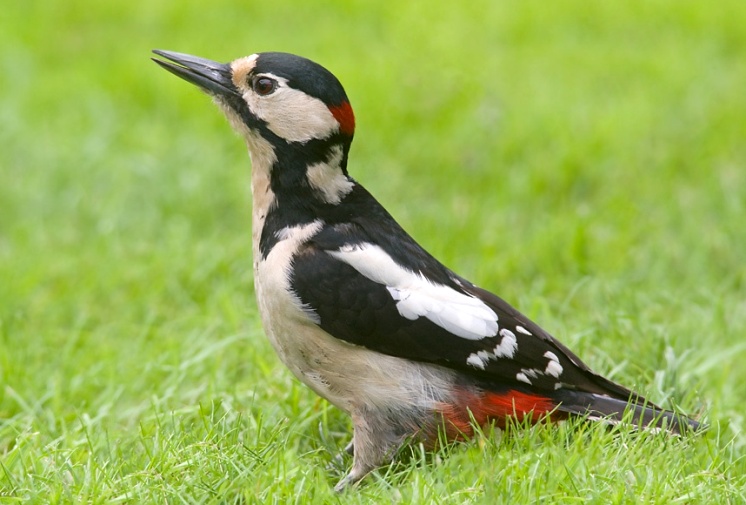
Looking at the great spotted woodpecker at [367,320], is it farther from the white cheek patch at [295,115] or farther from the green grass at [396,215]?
the green grass at [396,215]

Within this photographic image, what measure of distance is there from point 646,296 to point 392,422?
7.29ft

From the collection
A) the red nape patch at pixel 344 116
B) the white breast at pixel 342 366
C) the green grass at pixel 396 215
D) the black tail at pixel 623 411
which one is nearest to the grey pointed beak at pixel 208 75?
the red nape patch at pixel 344 116

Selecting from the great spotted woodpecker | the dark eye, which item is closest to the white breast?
the great spotted woodpecker

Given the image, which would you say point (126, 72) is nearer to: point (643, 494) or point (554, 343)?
point (554, 343)

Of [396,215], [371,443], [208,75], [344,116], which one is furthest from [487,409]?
[396,215]

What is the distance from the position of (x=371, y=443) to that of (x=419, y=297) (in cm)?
52

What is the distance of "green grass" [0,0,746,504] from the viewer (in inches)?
140

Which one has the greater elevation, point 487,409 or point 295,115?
point 295,115

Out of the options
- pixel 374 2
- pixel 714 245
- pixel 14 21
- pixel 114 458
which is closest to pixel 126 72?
pixel 14 21

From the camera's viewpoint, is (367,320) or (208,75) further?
(208,75)

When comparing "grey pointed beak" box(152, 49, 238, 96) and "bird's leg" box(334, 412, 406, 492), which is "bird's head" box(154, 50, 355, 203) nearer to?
"grey pointed beak" box(152, 49, 238, 96)

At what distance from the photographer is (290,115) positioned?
395cm

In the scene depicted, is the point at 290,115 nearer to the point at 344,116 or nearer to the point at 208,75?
the point at 344,116

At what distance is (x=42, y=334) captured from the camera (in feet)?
17.7
